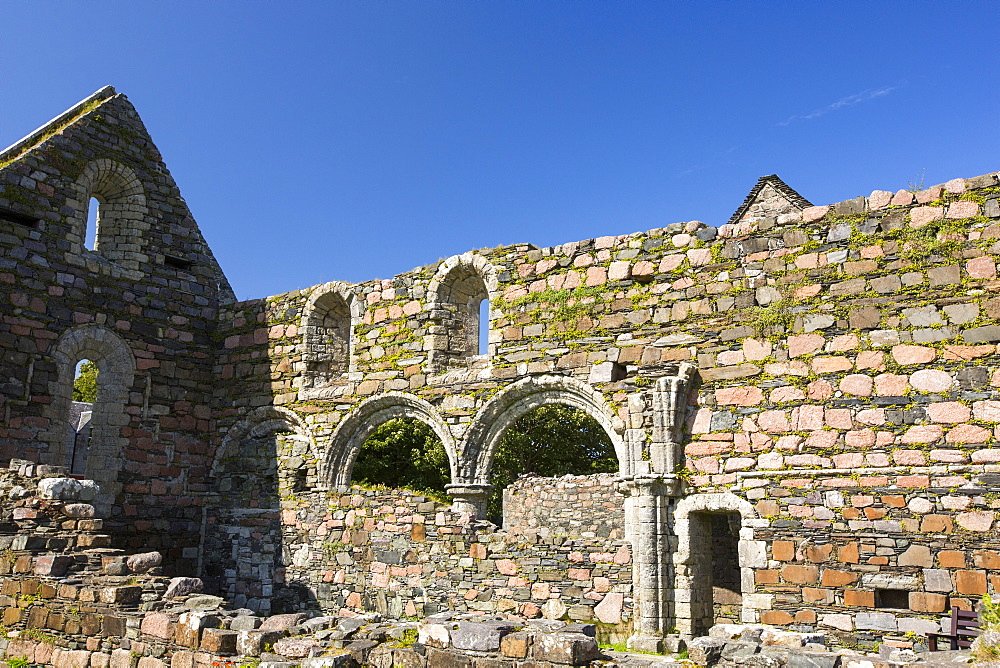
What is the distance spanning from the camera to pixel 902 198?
9922 millimetres

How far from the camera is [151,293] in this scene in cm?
1438

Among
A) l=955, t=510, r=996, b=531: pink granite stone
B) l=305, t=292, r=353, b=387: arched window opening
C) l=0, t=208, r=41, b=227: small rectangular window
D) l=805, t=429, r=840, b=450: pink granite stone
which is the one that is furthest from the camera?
l=305, t=292, r=353, b=387: arched window opening

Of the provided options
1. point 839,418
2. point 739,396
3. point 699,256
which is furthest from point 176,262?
point 839,418

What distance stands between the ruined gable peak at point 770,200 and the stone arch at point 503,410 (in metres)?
11.1

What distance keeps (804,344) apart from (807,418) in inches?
34.7

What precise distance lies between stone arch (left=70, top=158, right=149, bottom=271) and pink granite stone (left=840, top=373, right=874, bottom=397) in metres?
11.2

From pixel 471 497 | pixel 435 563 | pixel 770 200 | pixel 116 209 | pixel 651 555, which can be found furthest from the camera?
pixel 770 200

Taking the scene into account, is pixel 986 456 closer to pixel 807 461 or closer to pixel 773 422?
pixel 807 461

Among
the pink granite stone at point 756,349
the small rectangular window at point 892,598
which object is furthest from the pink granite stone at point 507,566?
the small rectangular window at point 892,598

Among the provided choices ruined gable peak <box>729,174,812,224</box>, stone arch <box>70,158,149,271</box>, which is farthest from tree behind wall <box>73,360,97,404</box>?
ruined gable peak <box>729,174,812,224</box>

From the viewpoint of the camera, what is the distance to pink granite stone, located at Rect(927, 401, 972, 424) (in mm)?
9031

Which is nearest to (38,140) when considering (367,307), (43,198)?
(43,198)

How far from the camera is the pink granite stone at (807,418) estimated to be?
975cm

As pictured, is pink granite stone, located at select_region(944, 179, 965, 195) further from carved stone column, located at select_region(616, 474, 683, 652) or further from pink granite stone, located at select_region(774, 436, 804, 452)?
carved stone column, located at select_region(616, 474, 683, 652)
